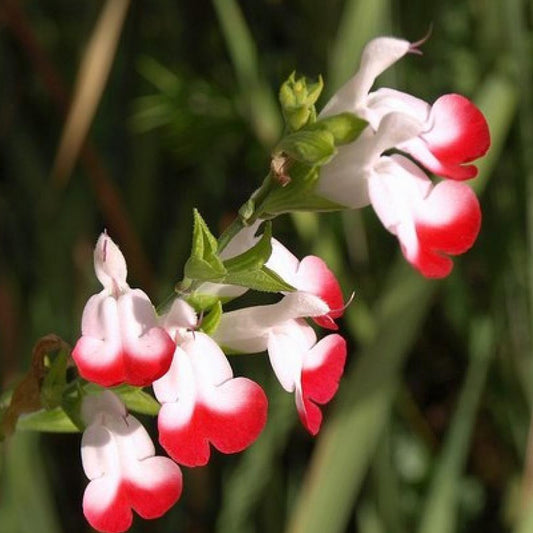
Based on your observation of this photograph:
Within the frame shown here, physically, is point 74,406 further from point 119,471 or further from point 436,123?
point 436,123

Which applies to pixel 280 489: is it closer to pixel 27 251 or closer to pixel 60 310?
pixel 60 310

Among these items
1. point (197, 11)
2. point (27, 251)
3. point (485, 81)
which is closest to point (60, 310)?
point (27, 251)

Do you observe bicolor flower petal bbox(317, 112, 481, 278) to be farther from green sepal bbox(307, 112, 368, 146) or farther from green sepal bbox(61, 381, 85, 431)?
green sepal bbox(61, 381, 85, 431)

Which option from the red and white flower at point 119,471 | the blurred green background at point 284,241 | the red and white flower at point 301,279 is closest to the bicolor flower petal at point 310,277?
the red and white flower at point 301,279

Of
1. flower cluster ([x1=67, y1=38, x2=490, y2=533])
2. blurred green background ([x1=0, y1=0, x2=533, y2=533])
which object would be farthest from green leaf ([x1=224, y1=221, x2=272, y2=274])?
blurred green background ([x1=0, y1=0, x2=533, y2=533])

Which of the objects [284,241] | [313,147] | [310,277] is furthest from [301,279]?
[284,241]

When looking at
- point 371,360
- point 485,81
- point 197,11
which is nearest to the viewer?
point 371,360
